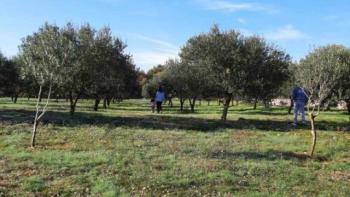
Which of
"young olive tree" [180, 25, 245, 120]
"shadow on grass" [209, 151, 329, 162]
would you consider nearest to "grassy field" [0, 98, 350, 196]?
"shadow on grass" [209, 151, 329, 162]

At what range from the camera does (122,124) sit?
97.8ft

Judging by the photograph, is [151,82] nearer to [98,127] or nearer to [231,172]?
[98,127]

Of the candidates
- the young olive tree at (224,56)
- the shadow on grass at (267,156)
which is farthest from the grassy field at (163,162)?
the young olive tree at (224,56)

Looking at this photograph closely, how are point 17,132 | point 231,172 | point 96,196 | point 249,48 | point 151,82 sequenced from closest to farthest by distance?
point 96,196 → point 231,172 → point 17,132 → point 249,48 → point 151,82

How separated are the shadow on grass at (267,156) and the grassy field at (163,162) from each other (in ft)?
0.13

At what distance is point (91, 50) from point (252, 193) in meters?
26.1

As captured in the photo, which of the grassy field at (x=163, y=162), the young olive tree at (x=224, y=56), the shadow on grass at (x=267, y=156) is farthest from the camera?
the young olive tree at (x=224, y=56)

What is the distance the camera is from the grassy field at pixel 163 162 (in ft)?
48.5

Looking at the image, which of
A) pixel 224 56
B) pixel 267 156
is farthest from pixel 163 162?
pixel 224 56

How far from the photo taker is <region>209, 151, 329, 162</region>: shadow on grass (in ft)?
65.9

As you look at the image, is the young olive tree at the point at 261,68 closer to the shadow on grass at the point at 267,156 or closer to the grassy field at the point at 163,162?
the grassy field at the point at 163,162

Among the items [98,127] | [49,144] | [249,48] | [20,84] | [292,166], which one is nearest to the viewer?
[292,166]

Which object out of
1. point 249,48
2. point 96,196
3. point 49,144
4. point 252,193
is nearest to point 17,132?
point 49,144

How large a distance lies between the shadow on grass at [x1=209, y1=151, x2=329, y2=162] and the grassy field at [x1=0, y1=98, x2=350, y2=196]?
39 millimetres
